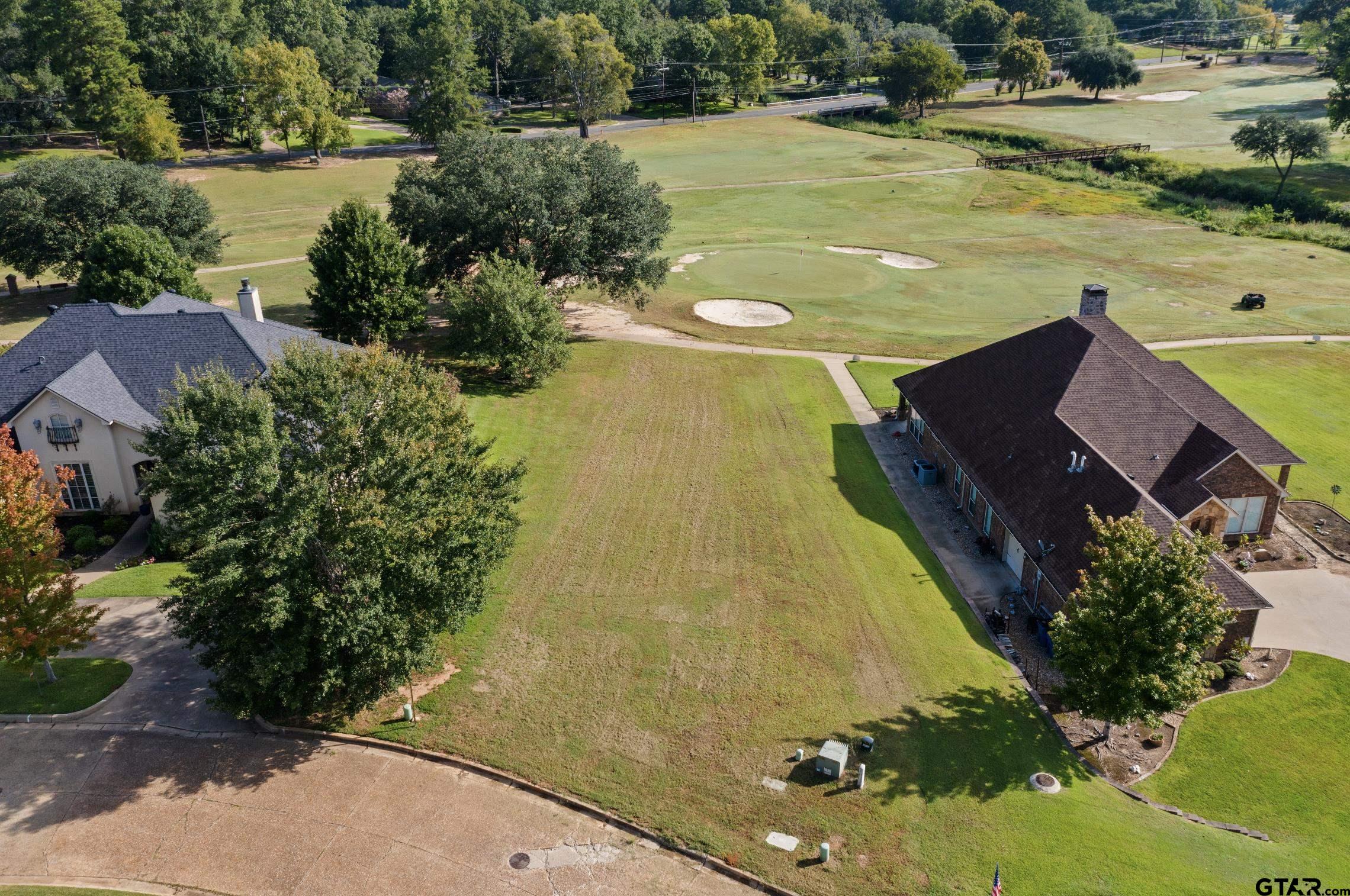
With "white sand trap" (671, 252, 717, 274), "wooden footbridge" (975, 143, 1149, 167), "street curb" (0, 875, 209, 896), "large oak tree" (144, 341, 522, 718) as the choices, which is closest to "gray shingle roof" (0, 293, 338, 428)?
"large oak tree" (144, 341, 522, 718)

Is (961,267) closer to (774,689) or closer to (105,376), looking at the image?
(774,689)

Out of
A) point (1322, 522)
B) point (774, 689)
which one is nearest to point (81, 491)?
point (774, 689)

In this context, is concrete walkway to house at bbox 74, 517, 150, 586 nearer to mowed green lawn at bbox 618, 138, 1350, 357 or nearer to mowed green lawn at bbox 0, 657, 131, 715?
mowed green lawn at bbox 0, 657, 131, 715

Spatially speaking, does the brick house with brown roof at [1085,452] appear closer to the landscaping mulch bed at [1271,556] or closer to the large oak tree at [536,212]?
the landscaping mulch bed at [1271,556]

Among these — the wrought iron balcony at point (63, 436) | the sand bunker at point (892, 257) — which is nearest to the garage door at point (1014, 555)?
the wrought iron balcony at point (63, 436)

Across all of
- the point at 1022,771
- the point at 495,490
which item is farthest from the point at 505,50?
the point at 1022,771
